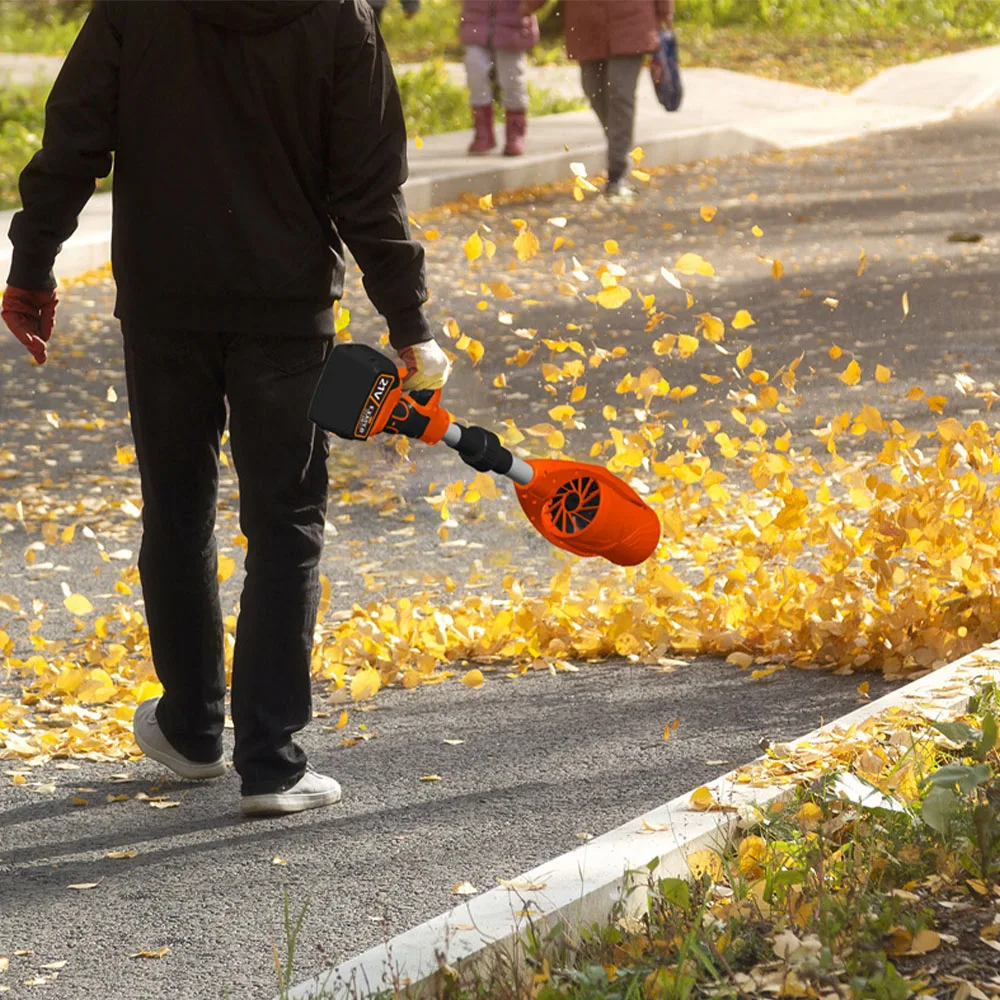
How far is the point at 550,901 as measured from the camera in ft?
9.16

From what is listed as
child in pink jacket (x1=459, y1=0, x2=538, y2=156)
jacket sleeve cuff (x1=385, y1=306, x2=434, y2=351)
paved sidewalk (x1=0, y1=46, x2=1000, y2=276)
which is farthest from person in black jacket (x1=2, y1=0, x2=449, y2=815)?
child in pink jacket (x1=459, y1=0, x2=538, y2=156)

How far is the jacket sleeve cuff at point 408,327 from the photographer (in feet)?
11.5

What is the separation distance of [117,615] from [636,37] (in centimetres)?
837

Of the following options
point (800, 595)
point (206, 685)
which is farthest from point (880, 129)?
point (206, 685)

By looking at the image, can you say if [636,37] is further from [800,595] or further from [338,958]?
[338,958]

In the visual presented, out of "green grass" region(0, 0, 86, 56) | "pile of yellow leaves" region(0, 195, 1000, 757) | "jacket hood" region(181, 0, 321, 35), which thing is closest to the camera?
"jacket hood" region(181, 0, 321, 35)

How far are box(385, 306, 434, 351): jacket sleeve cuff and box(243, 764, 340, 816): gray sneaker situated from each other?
0.98 m

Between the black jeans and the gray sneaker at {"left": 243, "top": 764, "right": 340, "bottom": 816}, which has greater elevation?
the black jeans

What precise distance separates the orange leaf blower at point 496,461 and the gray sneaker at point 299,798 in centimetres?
74

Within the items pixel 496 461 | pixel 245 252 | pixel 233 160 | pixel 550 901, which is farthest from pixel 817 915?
pixel 233 160

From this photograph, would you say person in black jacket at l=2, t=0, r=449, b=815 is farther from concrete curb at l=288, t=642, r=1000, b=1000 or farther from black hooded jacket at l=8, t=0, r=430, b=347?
concrete curb at l=288, t=642, r=1000, b=1000

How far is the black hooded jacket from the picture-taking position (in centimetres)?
336

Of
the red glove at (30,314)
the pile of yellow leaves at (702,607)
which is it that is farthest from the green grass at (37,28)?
the red glove at (30,314)

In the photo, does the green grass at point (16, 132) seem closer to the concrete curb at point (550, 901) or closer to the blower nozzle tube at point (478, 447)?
the blower nozzle tube at point (478, 447)
